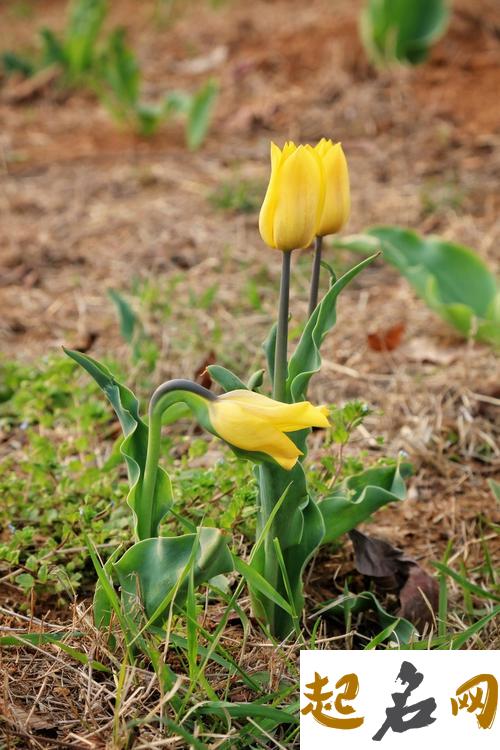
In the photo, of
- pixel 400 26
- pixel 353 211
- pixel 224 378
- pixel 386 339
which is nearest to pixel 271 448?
pixel 224 378

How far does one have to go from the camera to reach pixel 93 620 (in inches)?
61.7

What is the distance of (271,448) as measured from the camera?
1.32m

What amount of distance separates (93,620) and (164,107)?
327 cm

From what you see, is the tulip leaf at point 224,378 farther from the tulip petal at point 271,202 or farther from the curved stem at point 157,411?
the tulip petal at point 271,202

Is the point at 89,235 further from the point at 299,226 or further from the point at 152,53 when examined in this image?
the point at 152,53

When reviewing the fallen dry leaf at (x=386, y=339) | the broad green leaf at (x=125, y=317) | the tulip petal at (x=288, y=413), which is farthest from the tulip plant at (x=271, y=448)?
the fallen dry leaf at (x=386, y=339)

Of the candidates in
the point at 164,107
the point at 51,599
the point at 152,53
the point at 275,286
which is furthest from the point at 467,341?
the point at 152,53

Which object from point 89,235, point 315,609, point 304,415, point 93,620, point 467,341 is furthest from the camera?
point 89,235

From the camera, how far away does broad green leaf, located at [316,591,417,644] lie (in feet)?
5.32

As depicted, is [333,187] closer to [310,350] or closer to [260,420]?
[310,350]

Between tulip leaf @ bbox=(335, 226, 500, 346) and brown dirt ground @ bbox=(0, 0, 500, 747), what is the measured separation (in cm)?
12

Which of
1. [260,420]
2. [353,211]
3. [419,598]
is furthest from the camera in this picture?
[353,211]

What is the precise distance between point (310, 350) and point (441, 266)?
141cm

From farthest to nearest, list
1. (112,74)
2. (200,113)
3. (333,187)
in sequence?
1. (112,74)
2. (200,113)
3. (333,187)
